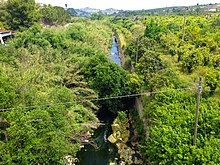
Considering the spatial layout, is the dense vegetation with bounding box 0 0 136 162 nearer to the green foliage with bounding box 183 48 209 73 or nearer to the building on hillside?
the green foliage with bounding box 183 48 209 73

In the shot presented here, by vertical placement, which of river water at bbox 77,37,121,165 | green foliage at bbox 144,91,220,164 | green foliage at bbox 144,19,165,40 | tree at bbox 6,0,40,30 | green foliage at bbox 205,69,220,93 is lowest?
river water at bbox 77,37,121,165

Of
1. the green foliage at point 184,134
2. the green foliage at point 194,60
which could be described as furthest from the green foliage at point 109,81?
the green foliage at point 184,134

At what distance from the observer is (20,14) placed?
3250 cm

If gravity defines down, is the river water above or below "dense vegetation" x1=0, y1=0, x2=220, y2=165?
below

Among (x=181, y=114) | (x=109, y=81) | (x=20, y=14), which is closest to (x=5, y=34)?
(x=20, y=14)

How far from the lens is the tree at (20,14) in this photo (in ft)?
104

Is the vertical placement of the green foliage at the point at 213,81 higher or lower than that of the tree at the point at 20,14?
lower

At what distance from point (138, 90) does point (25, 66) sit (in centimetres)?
825

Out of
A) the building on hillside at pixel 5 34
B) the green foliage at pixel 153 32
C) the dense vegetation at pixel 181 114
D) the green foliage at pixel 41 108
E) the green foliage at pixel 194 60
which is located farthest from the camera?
the building on hillside at pixel 5 34

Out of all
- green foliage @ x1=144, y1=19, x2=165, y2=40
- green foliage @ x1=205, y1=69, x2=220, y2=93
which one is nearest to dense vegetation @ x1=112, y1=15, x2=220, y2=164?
green foliage @ x1=205, y1=69, x2=220, y2=93

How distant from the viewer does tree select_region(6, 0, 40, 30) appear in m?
31.6

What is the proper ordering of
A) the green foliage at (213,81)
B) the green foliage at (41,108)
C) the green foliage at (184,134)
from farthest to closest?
the green foliage at (213,81) < the green foliage at (41,108) < the green foliage at (184,134)

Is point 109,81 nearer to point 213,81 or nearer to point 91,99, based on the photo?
point 91,99

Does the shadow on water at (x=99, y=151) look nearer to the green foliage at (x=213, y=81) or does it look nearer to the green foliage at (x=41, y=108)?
the green foliage at (x=41, y=108)
